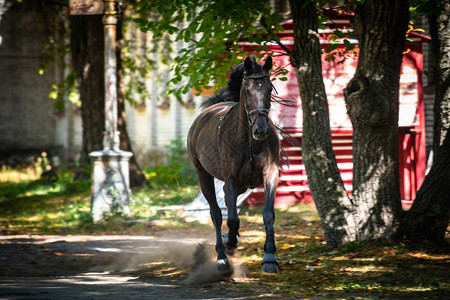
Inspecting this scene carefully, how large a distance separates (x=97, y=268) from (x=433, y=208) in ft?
15.4

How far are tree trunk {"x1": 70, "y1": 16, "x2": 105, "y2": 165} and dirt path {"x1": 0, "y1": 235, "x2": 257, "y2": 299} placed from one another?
6.87 meters

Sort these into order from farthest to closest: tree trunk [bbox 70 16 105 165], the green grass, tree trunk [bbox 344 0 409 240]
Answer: tree trunk [bbox 70 16 105 165], the green grass, tree trunk [bbox 344 0 409 240]

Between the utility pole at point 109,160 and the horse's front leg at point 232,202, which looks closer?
Result: the horse's front leg at point 232,202

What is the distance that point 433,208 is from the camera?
779 cm

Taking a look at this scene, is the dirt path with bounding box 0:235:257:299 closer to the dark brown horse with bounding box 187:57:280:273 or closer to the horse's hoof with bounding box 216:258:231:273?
the horse's hoof with bounding box 216:258:231:273

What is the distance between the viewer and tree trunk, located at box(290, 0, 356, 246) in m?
8.38

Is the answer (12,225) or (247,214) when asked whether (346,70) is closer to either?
(247,214)

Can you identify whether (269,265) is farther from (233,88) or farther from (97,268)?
(97,268)

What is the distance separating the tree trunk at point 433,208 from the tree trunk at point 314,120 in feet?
3.21

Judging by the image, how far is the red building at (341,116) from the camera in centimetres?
1433

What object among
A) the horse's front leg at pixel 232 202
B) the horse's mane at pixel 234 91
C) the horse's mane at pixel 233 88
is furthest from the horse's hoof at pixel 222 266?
the horse's mane at pixel 233 88

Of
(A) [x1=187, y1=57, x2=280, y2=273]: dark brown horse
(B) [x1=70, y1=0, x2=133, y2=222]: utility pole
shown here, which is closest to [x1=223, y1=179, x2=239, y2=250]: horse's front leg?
(A) [x1=187, y1=57, x2=280, y2=273]: dark brown horse

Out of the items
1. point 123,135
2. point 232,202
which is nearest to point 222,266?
point 232,202

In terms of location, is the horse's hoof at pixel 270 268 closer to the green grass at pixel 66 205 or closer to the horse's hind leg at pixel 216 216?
the horse's hind leg at pixel 216 216
